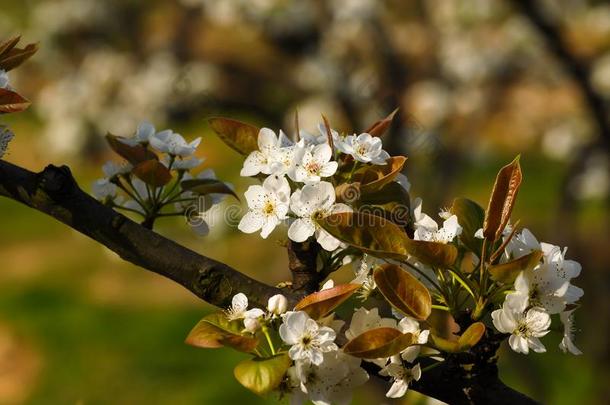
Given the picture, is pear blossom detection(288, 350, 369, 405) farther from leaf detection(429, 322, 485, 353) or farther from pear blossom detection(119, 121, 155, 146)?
pear blossom detection(119, 121, 155, 146)

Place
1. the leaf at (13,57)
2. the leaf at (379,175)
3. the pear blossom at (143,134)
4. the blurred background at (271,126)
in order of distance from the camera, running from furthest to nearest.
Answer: the blurred background at (271,126) < the pear blossom at (143,134) < the leaf at (13,57) < the leaf at (379,175)

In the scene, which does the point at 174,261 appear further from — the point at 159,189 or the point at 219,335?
the point at 159,189

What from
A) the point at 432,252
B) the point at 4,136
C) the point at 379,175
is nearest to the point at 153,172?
the point at 4,136

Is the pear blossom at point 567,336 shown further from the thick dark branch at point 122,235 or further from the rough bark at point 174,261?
the thick dark branch at point 122,235

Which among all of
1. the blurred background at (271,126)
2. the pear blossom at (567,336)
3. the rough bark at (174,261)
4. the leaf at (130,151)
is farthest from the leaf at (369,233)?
the blurred background at (271,126)

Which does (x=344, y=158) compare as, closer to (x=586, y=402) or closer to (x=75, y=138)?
(x=586, y=402)

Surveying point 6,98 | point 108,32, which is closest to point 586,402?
point 6,98
